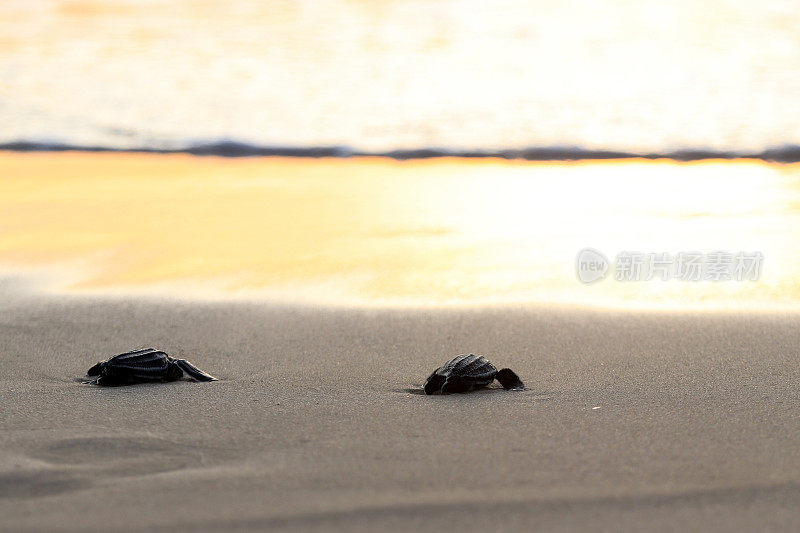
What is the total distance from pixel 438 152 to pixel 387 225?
2.04 m

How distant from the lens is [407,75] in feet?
29.2

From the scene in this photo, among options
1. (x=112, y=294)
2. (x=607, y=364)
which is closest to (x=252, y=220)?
(x=112, y=294)

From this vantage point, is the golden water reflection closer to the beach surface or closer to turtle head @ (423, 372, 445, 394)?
the beach surface

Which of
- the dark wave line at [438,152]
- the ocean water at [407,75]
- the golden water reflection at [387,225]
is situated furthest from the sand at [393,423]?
the ocean water at [407,75]

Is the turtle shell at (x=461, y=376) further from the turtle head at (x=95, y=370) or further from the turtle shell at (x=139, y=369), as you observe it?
the turtle head at (x=95, y=370)

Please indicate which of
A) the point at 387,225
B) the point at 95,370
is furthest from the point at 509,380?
the point at 387,225

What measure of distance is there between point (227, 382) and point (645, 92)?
244 inches

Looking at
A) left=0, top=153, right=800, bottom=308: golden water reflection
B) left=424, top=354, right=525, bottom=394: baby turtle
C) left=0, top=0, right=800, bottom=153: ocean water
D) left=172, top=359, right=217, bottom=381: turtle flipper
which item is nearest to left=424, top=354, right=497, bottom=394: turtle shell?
left=424, top=354, right=525, bottom=394: baby turtle

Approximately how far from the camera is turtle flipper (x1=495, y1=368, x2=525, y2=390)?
9.24 feet

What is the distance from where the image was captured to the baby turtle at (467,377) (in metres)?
2.76

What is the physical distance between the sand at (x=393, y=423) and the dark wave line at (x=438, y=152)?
10.7 feet

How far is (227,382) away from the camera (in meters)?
2.90

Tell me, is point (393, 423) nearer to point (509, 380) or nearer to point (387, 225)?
point (509, 380)

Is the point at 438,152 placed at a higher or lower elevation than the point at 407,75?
lower
